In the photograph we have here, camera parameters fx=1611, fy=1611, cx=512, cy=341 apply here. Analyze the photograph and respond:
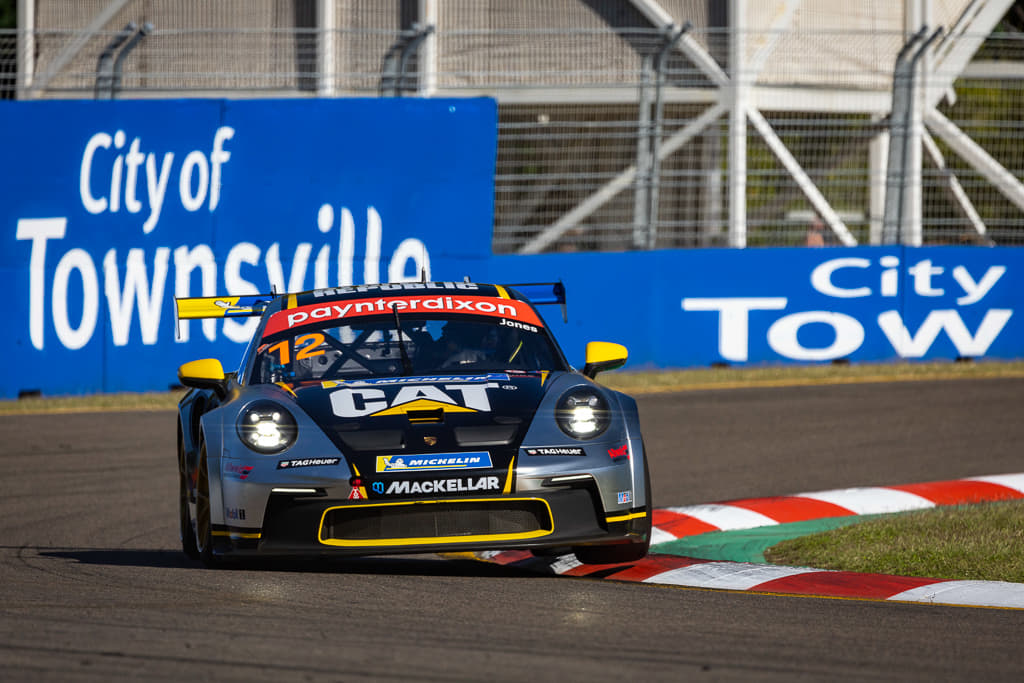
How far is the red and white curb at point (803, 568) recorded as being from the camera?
5.88m

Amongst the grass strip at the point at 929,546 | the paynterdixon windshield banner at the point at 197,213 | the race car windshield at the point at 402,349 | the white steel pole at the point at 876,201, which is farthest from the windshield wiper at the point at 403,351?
the white steel pole at the point at 876,201

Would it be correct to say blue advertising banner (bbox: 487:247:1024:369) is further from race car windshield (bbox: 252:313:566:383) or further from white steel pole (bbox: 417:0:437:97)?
race car windshield (bbox: 252:313:566:383)

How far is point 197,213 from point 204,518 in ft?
26.2

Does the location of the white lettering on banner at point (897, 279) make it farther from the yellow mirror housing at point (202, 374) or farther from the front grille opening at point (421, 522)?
the front grille opening at point (421, 522)

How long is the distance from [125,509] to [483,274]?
245 inches

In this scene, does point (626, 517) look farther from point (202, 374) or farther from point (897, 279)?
point (897, 279)

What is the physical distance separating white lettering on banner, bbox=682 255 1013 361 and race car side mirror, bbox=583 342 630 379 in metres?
8.33

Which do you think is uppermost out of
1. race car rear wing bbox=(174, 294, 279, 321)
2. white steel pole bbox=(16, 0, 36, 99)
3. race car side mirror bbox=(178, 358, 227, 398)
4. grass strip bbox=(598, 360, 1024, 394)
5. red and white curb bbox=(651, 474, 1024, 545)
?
white steel pole bbox=(16, 0, 36, 99)

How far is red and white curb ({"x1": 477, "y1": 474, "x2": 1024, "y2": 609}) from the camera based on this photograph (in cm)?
588

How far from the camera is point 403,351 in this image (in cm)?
689

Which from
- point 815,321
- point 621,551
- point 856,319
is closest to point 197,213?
point 815,321

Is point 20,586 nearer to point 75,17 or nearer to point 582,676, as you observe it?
point 582,676

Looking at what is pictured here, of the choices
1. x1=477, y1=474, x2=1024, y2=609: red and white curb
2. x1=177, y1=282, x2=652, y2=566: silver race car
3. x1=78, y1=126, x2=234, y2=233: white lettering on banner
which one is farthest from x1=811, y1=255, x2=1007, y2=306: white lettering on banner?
x1=177, y1=282, x2=652, y2=566: silver race car

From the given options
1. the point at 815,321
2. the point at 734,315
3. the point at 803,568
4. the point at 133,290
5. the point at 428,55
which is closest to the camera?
the point at 803,568
